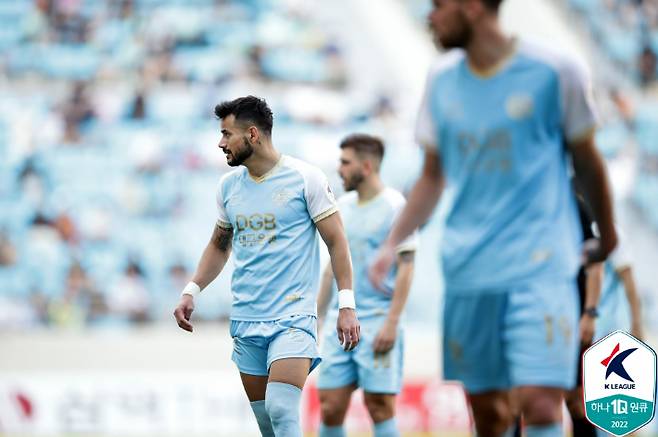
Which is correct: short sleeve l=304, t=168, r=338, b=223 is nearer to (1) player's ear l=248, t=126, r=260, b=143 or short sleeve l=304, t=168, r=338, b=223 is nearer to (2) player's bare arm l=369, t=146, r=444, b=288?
(1) player's ear l=248, t=126, r=260, b=143

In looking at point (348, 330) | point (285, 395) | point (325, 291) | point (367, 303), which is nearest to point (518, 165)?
point (348, 330)

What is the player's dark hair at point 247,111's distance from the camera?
6.66 meters

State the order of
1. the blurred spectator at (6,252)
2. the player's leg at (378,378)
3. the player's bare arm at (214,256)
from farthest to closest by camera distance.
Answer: the blurred spectator at (6,252) < the player's leg at (378,378) < the player's bare arm at (214,256)

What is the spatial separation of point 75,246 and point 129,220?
3.59 feet

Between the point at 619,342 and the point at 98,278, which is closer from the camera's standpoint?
the point at 619,342

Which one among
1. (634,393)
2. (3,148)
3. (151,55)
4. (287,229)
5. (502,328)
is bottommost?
(634,393)

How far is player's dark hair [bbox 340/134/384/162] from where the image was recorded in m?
8.31

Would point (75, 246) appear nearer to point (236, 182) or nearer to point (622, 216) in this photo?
point (622, 216)

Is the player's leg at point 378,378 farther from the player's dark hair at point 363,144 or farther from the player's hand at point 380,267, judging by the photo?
the player's hand at point 380,267

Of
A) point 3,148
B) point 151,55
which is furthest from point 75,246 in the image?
point 151,55

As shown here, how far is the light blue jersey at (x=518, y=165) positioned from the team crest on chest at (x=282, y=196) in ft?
7.37

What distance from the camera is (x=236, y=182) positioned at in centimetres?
686

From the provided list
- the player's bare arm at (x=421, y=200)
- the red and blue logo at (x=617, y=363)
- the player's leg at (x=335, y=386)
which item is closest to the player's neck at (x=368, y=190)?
the player's leg at (x=335, y=386)

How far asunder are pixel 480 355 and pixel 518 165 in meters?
0.77
